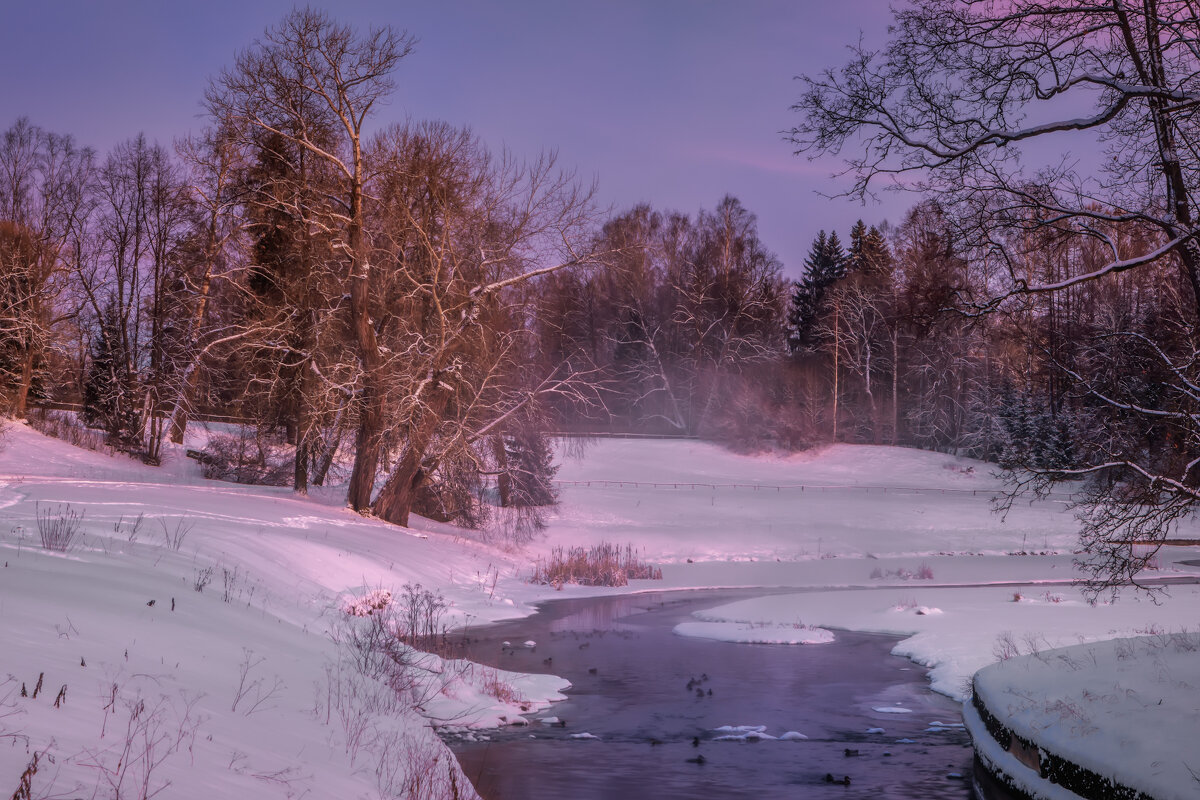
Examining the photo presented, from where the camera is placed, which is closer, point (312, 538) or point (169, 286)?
point (312, 538)

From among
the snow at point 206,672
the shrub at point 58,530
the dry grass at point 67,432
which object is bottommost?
the snow at point 206,672

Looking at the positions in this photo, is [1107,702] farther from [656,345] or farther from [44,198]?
[656,345]

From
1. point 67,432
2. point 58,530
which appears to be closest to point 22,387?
point 67,432

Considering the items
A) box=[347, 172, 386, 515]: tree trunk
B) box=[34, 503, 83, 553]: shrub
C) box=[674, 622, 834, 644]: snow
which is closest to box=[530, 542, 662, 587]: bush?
box=[347, 172, 386, 515]: tree trunk

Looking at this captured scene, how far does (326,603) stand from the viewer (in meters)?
15.1

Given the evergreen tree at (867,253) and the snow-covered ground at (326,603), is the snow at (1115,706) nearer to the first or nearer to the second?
the snow-covered ground at (326,603)

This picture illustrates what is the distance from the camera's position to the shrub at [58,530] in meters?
11.2

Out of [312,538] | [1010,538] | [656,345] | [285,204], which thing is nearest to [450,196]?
[285,204]

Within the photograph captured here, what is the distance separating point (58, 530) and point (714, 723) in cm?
824

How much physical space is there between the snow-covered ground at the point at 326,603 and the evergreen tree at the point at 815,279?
24.9 m

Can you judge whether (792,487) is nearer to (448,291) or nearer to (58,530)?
(448,291)

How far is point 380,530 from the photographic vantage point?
78.5ft

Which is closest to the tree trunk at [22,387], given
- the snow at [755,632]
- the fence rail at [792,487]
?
the fence rail at [792,487]

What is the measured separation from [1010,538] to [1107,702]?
116ft
